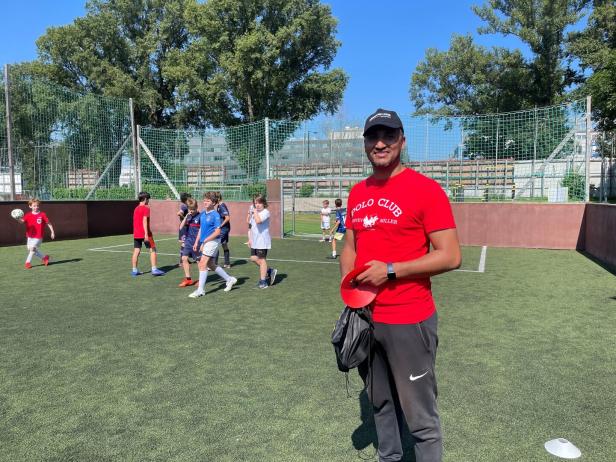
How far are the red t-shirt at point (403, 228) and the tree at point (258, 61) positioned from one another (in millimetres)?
30474

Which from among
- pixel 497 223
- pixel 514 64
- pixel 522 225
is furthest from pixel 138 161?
pixel 514 64

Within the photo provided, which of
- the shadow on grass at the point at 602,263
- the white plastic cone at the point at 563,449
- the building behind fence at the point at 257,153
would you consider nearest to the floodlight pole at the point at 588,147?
the building behind fence at the point at 257,153

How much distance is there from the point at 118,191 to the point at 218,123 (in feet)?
52.9

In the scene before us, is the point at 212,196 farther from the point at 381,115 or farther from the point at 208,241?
the point at 381,115

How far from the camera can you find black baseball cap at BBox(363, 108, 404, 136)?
2.28 metres

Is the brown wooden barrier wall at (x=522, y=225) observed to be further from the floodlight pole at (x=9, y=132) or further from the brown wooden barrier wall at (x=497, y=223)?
the floodlight pole at (x=9, y=132)

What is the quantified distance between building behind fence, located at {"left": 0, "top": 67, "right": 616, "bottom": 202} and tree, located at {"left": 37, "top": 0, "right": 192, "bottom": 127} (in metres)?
15.2

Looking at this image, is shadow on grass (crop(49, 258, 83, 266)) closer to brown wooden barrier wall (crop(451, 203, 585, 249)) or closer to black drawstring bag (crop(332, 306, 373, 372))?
black drawstring bag (crop(332, 306, 373, 372))

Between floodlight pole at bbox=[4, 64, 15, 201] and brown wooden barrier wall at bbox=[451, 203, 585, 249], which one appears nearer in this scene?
brown wooden barrier wall at bbox=[451, 203, 585, 249]

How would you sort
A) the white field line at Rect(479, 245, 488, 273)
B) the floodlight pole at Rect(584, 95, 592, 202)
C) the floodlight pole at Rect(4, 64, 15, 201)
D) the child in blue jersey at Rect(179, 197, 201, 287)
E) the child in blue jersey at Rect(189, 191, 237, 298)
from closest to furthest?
the child in blue jersey at Rect(189, 191, 237, 298), the child in blue jersey at Rect(179, 197, 201, 287), the white field line at Rect(479, 245, 488, 273), the floodlight pole at Rect(584, 95, 592, 202), the floodlight pole at Rect(4, 64, 15, 201)

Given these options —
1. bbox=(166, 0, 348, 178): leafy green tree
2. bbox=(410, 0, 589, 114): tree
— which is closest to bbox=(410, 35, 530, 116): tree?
bbox=(410, 0, 589, 114): tree

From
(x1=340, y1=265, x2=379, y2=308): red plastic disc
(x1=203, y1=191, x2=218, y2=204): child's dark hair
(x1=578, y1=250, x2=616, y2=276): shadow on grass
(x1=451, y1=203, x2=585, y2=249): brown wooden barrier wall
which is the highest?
(x1=203, y1=191, x2=218, y2=204): child's dark hair

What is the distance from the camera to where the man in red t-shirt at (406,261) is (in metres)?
2.22

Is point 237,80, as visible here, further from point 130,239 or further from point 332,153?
point 130,239
